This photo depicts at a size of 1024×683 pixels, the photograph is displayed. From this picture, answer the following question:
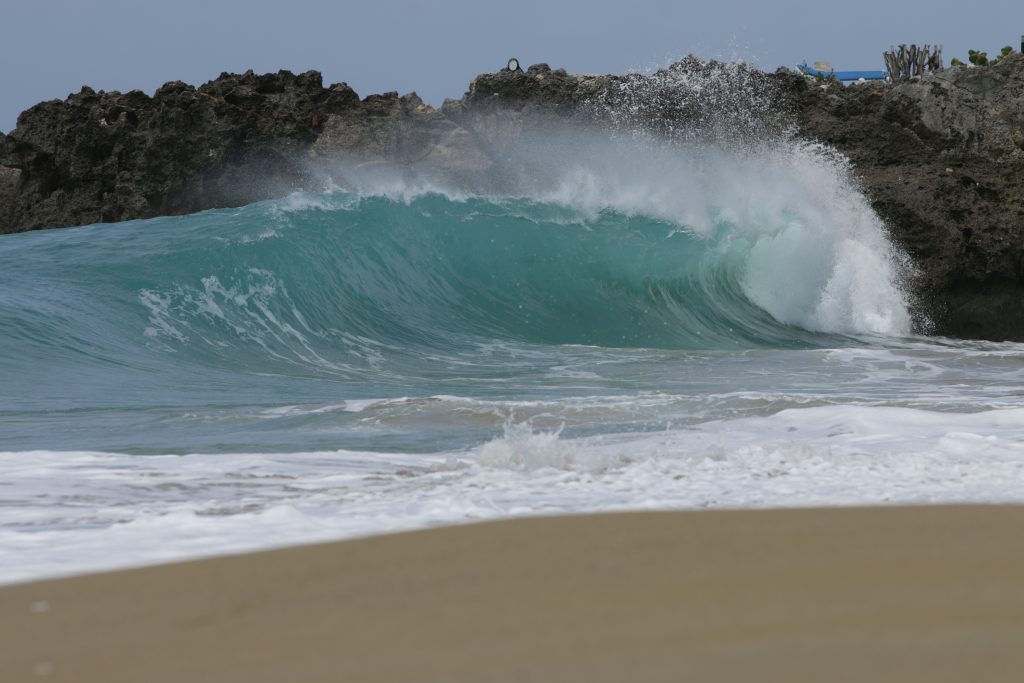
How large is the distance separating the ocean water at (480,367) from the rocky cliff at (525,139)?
57 centimetres

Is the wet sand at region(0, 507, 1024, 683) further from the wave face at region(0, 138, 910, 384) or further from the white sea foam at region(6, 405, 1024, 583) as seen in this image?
the wave face at region(0, 138, 910, 384)

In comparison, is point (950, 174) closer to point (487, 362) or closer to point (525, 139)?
point (487, 362)

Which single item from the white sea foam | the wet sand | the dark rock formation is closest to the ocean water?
the white sea foam

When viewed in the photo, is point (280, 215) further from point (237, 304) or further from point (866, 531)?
point (866, 531)

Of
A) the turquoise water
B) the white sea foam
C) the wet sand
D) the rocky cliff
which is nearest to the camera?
the wet sand

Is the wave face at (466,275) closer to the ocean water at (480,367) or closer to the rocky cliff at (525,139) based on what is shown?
the ocean water at (480,367)

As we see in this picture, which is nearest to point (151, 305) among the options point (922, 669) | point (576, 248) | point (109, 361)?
A: point (109, 361)

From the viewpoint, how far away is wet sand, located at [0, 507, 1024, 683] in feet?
4.67

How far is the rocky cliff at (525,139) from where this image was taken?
11.5m

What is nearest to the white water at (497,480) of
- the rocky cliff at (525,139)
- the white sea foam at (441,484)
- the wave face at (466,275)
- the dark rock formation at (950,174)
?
the white sea foam at (441,484)

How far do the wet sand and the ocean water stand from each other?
0.91ft

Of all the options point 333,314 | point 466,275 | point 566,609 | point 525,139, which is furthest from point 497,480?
point 525,139

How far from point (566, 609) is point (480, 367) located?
22.0 feet

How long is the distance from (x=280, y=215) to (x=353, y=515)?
34.5ft
